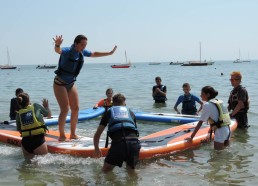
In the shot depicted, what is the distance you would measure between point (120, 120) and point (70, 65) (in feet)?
6.42

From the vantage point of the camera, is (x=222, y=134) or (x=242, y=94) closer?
(x=222, y=134)

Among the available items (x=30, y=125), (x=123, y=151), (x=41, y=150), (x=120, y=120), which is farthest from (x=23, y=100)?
(x=123, y=151)

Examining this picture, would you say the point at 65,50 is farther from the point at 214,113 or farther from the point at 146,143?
the point at 214,113

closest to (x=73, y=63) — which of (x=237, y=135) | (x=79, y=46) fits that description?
(x=79, y=46)

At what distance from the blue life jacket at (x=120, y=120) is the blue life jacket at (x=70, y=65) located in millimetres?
1777

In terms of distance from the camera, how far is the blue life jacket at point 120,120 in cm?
482

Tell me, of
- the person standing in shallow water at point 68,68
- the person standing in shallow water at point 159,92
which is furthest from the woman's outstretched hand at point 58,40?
the person standing in shallow water at point 159,92

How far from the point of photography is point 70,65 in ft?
20.9

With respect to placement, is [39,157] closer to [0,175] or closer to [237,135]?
[0,175]

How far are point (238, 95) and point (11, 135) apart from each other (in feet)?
16.3

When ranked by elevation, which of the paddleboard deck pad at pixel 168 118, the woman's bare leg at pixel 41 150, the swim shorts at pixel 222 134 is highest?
the swim shorts at pixel 222 134

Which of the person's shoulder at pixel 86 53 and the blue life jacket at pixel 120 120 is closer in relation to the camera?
the blue life jacket at pixel 120 120

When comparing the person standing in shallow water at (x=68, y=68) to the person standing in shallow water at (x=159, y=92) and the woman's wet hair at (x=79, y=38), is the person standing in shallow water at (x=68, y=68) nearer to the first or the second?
the woman's wet hair at (x=79, y=38)

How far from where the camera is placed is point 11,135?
25.1 feet
